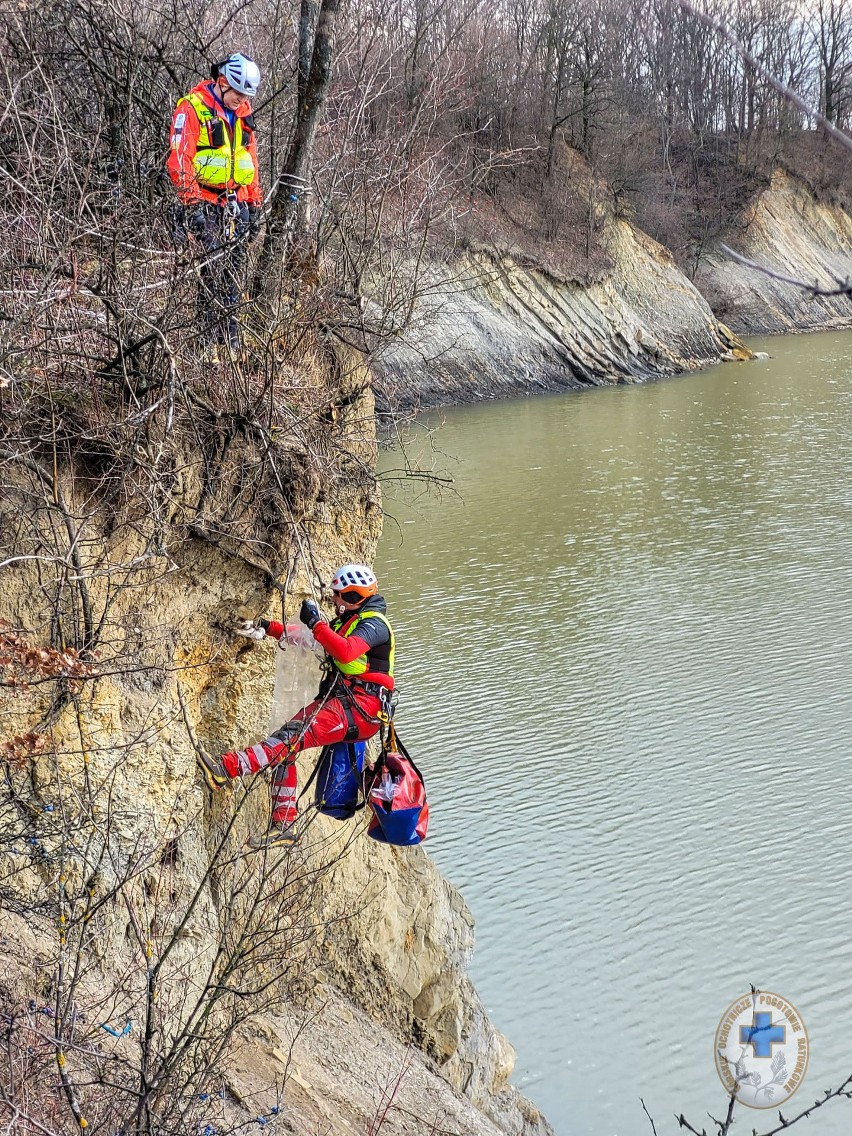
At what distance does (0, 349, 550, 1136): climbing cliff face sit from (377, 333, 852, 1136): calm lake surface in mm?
997

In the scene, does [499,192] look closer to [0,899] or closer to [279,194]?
[279,194]

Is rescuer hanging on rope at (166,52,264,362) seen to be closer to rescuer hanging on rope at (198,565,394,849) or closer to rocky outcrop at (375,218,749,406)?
rescuer hanging on rope at (198,565,394,849)

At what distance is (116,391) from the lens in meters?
5.52

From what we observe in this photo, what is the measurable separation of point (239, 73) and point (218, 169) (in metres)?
0.53

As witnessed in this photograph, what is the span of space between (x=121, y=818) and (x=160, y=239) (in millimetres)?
3039

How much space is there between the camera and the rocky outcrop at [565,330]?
1294 inches

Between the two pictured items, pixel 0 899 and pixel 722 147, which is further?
pixel 722 147

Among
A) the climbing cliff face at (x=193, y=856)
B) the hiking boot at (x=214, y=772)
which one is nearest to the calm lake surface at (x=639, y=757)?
the climbing cliff face at (x=193, y=856)

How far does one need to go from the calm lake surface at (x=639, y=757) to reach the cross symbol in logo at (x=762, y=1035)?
343 millimetres

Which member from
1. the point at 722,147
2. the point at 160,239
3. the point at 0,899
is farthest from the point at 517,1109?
the point at 722,147

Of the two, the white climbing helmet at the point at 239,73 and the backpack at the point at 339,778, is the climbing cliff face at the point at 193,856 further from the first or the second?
the white climbing helmet at the point at 239,73

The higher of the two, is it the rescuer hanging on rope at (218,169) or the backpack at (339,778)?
the rescuer hanging on rope at (218,169)
